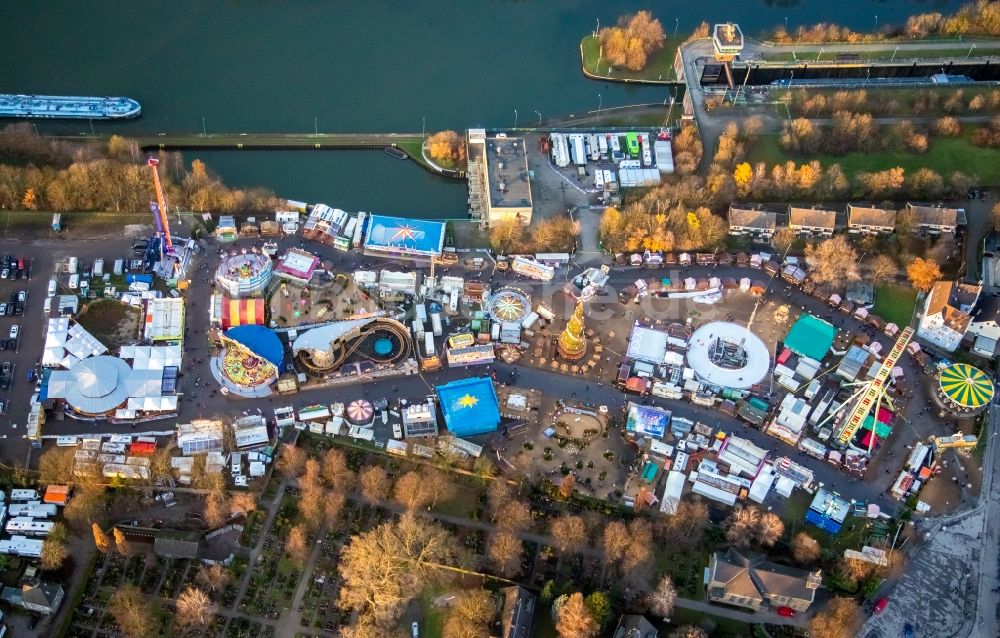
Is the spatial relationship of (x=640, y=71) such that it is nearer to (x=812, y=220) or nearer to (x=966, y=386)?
(x=812, y=220)

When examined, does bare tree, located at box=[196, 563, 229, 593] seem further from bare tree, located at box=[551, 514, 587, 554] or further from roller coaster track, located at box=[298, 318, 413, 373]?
bare tree, located at box=[551, 514, 587, 554]

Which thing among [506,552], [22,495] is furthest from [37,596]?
[506,552]

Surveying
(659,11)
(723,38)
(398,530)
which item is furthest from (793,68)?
(398,530)

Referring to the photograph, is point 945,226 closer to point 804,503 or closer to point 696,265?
point 696,265

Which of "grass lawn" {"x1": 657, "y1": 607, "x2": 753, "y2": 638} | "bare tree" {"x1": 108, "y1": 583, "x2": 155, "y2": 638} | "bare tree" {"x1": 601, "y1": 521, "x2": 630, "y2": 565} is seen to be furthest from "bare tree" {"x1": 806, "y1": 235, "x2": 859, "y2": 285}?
"bare tree" {"x1": 108, "y1": 583, "x2": 155, "y2": 638}

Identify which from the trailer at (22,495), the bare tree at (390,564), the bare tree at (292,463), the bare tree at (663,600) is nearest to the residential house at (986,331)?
the bare tree at (663,600)

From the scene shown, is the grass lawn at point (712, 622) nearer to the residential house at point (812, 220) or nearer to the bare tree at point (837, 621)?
the bare tree at point (837, 621)
